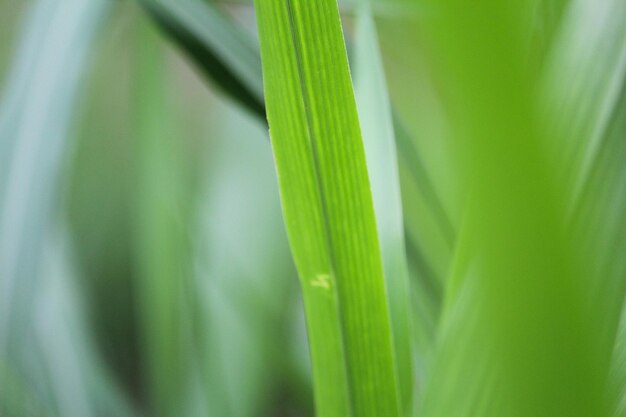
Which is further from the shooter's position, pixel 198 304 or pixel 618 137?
pixel 198 304

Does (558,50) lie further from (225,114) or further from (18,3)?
(18,3)

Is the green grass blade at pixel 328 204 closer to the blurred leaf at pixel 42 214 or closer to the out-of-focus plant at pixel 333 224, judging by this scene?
the out-of-focus plant at pixel 333 224

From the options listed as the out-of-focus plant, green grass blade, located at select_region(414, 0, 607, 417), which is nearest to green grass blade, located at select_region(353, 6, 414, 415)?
the out-of-focus plant

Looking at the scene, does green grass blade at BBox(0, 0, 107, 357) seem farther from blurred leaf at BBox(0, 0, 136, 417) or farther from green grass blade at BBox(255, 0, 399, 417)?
green grass blade at BBox(255, 0, 399, 417)

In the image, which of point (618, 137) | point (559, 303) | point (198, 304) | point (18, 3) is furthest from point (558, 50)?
point (18, 3)

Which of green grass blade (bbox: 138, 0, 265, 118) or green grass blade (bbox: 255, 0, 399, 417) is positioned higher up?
green grass blade (bbox: 138, 0, 265, 118)

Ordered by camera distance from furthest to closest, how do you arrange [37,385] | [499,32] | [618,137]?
[37,385] < [618,137] < [499,32]

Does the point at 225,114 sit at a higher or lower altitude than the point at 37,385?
higher

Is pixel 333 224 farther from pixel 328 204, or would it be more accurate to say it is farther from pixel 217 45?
pixel 217 45
